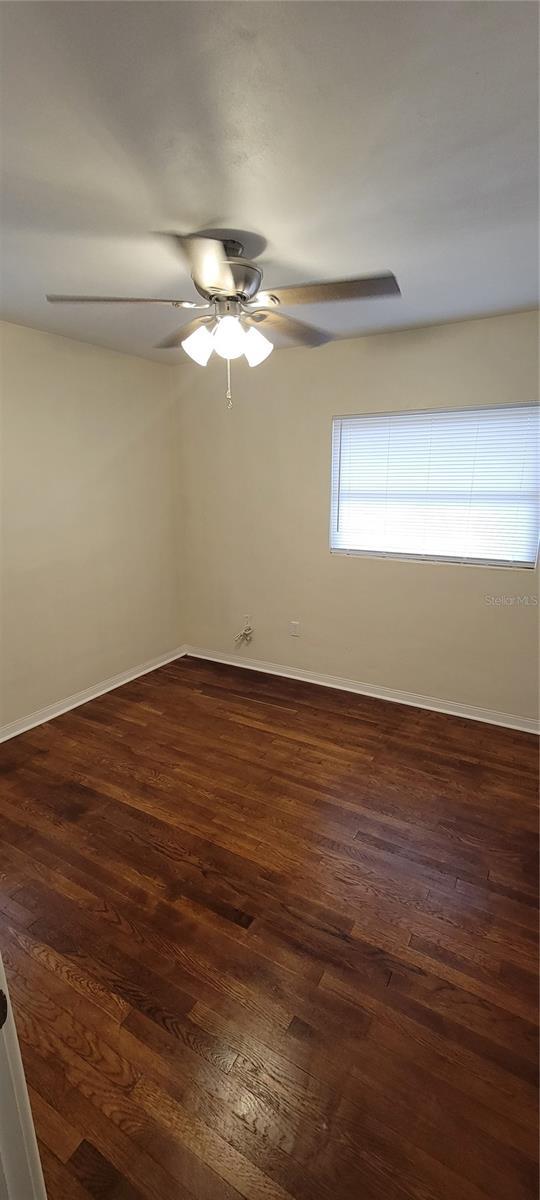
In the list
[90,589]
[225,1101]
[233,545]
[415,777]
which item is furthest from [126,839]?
[233,545]

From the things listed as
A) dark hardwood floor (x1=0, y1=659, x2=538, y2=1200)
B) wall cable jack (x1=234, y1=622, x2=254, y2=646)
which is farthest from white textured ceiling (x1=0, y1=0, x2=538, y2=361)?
wall cable jack (x1=234, y1=622, x2=254, y2=646)

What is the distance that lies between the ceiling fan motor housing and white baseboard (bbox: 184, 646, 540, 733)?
263 centimetres

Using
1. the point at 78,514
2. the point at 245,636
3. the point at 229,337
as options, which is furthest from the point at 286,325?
the point at 245,636

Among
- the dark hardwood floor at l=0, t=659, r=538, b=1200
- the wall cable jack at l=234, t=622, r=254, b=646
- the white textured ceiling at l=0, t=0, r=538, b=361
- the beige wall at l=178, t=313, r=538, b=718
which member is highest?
the white textured ceiling at l=0, t=0, r=538, b=361

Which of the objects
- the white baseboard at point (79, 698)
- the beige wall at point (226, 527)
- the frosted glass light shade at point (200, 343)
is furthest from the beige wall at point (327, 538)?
the frosted glass light shade at point (200, 343)

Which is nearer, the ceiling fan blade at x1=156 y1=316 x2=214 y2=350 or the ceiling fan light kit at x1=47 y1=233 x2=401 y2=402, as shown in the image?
the ceiling fan light kit at x1=47 y1=233 x2=401 y2=402

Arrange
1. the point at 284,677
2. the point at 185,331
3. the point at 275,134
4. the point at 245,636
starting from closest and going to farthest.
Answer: the point at 275,134 → the point at 185,331 → the point at 284,677 → the point at 245,636

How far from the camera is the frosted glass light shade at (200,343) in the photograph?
1766mm

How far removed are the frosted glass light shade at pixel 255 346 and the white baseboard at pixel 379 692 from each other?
2.43 metres

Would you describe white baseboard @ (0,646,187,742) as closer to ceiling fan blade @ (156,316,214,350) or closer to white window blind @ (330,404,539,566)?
white window blind @ (330,404,539,566)

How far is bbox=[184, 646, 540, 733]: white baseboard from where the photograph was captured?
300cm

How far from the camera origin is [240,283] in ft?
5.53

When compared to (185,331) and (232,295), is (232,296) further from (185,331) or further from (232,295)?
(185,331)

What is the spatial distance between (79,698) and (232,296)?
2774mm
